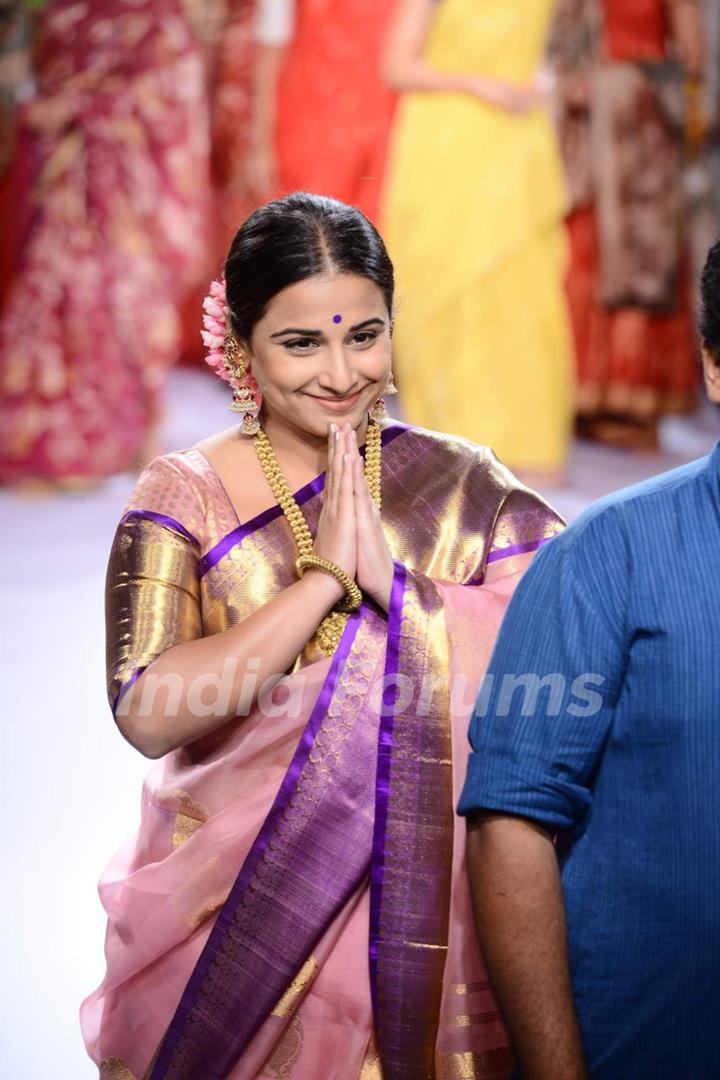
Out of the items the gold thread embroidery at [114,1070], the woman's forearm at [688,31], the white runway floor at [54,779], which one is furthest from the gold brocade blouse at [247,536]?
the woman's forearm at [688,31]

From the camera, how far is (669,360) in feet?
23.8

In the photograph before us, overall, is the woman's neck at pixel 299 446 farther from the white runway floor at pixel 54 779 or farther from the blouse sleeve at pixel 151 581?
the white runway floor at pixel 54 779

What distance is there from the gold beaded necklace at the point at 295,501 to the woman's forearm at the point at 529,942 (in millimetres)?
524

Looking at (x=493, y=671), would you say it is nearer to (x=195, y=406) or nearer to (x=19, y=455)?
(x=19, y=455)

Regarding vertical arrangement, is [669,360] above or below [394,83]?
below

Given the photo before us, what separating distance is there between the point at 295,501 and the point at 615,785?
2.28ft

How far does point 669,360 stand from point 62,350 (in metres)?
2.99

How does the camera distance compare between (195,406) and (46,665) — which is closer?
(46,665)

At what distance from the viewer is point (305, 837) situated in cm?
177

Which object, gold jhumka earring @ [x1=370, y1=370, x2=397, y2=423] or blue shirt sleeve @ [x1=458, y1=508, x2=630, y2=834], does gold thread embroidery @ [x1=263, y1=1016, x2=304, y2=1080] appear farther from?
gold jhumka earring @ [x1=370, y1=370, x2=397, y2=423]

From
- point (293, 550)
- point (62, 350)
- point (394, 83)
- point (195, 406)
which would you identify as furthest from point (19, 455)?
point (293, 550)

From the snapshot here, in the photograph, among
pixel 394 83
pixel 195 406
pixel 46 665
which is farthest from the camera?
pixel 195 406

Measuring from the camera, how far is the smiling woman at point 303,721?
1762 millimetres

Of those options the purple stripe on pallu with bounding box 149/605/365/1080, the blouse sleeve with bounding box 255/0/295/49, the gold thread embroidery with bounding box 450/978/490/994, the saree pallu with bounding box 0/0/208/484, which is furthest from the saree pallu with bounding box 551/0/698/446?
the gold thread embroidery with bounding box 450/978/490/994
